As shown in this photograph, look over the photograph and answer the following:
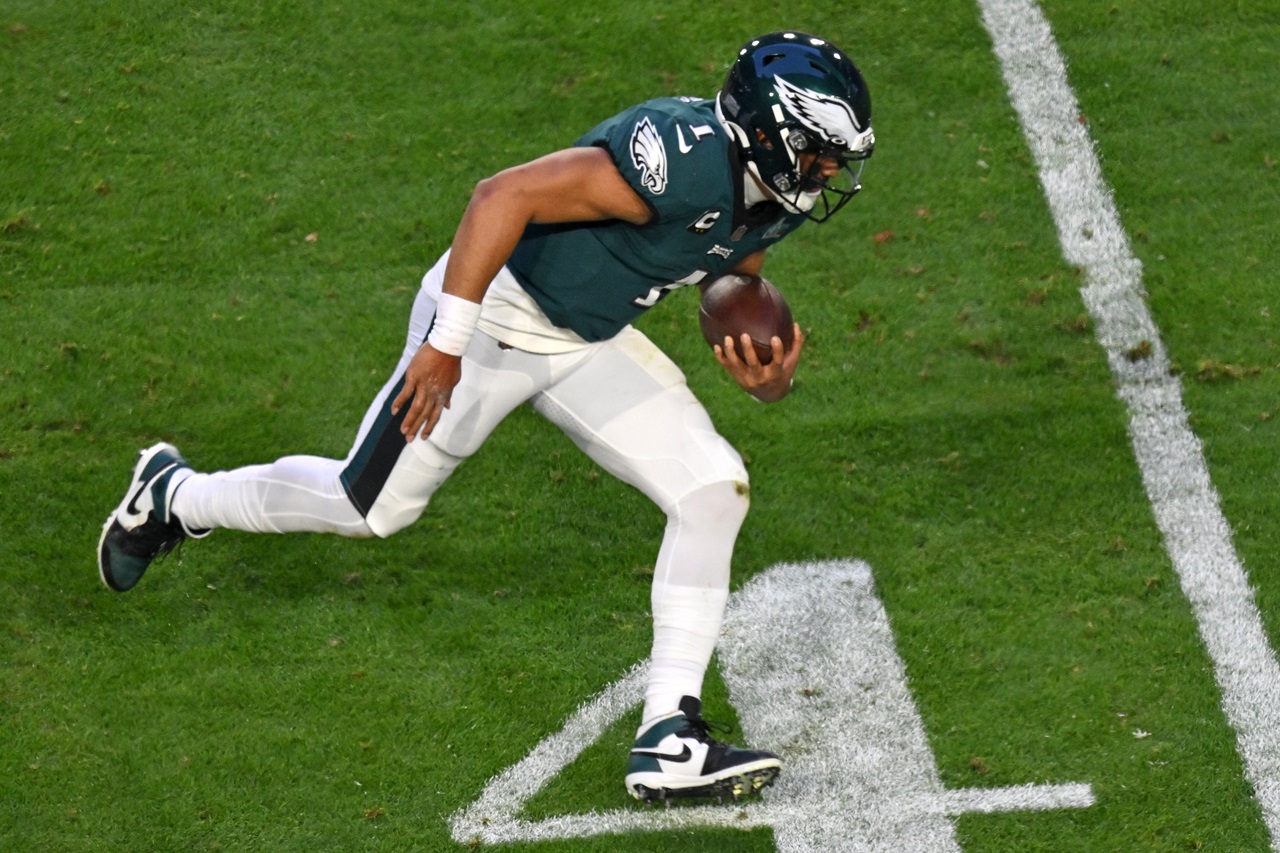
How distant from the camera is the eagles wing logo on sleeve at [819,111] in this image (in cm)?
361

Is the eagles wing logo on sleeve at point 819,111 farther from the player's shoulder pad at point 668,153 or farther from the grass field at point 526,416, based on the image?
the grass field at point 526,416

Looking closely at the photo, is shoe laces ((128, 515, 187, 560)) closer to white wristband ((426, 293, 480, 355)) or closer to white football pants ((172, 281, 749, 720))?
white football pants ((172, 281, 749, 720))

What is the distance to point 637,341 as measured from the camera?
13.7ft

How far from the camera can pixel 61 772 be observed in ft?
13.6

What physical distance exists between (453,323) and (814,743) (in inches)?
61.9

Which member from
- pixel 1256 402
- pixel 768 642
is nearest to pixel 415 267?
pixel 768 642

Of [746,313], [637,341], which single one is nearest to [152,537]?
[637,341]

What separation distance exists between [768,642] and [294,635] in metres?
1.40

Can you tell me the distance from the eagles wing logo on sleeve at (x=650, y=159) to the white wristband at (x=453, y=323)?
499 millimetres

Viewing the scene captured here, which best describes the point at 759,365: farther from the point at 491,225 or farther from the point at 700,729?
the point at 700,729

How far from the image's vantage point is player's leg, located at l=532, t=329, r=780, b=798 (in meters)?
3.88

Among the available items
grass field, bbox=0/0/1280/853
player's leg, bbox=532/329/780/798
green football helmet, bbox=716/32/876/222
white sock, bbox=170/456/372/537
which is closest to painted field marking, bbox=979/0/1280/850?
grass field, bbox=0/0/1280/853

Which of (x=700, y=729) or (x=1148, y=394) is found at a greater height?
(x=1148, y=394)

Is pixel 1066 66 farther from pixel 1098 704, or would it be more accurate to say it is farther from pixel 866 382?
pixel 1098 704
